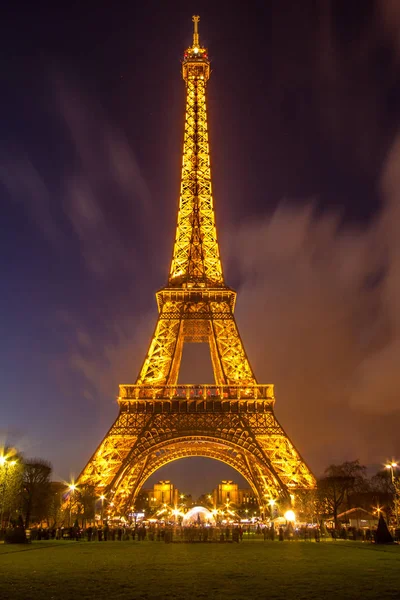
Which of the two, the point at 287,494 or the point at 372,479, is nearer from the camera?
the point at 287,494

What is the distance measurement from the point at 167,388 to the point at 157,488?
148987 mm

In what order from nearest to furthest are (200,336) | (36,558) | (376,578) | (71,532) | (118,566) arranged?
(376,578), (118,566), (36,558), (71,532), (200,336)

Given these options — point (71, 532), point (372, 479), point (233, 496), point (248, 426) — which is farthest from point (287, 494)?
point (233, 496)

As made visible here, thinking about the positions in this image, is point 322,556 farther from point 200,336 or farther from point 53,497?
point 200,336

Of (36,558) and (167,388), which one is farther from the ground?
(167,388)

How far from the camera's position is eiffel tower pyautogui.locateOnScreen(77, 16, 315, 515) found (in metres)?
53.0

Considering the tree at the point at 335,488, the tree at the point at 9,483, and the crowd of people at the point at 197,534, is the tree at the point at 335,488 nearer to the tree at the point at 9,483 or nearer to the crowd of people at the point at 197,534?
the crowd of people at the point at 197,534

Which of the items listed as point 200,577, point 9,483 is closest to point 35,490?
point 9,483

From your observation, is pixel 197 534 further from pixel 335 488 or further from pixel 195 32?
pixel 195 32

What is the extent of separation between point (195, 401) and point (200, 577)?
40.3m

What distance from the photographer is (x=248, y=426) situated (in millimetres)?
55125

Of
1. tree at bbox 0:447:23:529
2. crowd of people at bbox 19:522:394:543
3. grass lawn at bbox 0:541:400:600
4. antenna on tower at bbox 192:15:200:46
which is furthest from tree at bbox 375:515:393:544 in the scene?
antenna on tower at bbox 192:15:200:46

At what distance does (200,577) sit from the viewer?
16891 mm

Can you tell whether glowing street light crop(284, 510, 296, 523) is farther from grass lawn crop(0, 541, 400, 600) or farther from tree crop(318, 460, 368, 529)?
grass lawn crop(0, 541, 400, 600)
